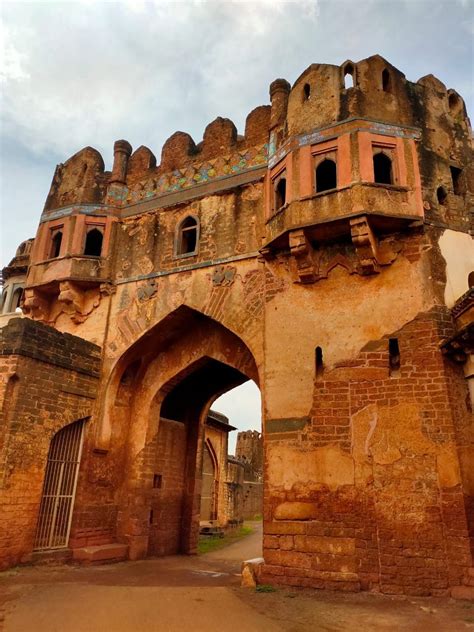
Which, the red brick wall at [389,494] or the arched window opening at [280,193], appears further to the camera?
the arched window opening at [280,193]

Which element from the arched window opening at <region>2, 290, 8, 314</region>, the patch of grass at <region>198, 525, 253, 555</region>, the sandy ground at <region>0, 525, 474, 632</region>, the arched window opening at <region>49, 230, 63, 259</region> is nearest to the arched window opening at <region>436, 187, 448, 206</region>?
the sandy ground at <region>0, 525, 474, 632</region>

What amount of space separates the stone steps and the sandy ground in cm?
142

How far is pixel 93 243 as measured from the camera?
13102mm

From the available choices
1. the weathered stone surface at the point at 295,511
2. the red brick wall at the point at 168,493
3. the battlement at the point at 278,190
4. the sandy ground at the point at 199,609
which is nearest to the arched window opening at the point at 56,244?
the battlement at the point at 278,190

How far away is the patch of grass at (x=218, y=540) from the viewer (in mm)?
14598

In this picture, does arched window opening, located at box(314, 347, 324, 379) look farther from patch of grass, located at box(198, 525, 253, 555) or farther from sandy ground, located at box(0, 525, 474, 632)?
patch of grass, located at box(198, 525, 253, 555)

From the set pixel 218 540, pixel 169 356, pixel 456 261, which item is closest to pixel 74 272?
pixel 169 356

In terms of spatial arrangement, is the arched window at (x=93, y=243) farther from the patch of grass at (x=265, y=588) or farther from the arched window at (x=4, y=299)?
the arched window at (x=4, y=299)

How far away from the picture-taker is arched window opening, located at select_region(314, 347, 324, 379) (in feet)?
27.7

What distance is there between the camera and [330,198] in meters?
8.84

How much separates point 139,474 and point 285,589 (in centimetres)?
480

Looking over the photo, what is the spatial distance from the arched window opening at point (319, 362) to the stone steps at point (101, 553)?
5549mm

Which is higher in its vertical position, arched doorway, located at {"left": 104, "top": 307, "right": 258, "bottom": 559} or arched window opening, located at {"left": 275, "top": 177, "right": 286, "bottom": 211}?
arched window opening, located at {"left": 275, "top": 177, "right": 286, "bottom": 211}

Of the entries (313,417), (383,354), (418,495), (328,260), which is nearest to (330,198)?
(328,260)
